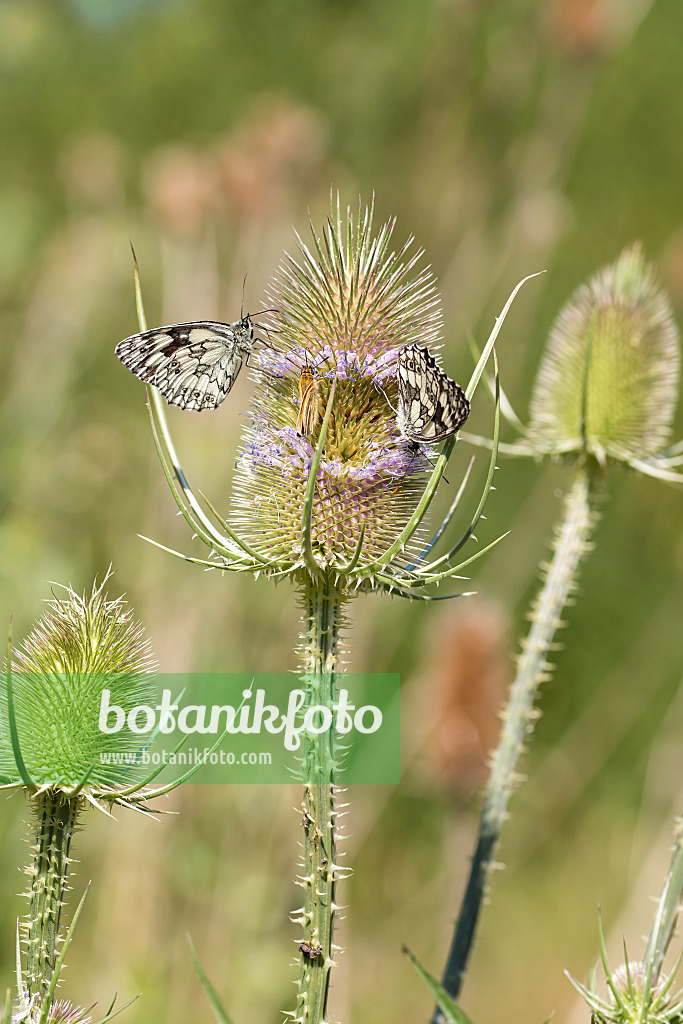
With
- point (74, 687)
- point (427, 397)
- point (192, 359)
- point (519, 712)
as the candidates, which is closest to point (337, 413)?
point (427, 397)

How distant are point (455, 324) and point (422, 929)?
3.46 metres

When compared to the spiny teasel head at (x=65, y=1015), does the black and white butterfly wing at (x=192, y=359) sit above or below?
above

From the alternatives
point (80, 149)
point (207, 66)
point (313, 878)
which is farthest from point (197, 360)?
point (207, 66)

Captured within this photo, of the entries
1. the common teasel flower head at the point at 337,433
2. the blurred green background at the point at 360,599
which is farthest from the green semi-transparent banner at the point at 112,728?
the blurred green background at the point at 360,599

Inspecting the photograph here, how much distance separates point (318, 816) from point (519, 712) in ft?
2.47

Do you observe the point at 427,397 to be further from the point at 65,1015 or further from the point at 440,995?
the point at 65,1015

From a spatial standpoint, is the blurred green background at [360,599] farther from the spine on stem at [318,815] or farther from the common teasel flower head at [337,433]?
the common teasel flower head at [337,433]

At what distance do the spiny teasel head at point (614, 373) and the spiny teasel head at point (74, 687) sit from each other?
1345 mm

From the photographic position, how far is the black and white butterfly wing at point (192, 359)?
193 centimetres

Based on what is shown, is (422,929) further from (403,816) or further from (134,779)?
(134,779)

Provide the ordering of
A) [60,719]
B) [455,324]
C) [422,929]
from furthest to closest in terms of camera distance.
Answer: [422,929] < [455,324] < [60,719]

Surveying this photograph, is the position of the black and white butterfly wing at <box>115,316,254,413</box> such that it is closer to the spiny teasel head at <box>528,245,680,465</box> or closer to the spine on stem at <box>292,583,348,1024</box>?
the spine on stem at <box>292,583,348,1024</box>

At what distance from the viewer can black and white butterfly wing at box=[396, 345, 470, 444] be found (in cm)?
158

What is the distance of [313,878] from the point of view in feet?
4.76
